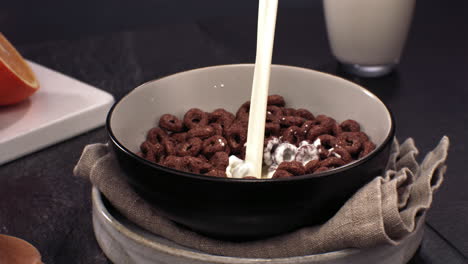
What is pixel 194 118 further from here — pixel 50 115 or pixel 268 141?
pixel 50 115

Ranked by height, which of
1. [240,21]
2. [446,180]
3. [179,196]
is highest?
[179,196]

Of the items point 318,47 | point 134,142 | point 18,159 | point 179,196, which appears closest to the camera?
point 179,196

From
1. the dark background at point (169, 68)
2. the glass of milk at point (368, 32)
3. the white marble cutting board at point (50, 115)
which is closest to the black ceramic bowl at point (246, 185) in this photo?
the dark background at point (169, 68)

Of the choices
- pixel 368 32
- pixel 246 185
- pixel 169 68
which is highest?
pixel 246 185

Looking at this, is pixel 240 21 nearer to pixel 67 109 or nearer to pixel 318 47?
pixel 318 47

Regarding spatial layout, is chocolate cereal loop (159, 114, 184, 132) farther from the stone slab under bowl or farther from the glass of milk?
the glass of milk

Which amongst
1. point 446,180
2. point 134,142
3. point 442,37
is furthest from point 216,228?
point 442,37

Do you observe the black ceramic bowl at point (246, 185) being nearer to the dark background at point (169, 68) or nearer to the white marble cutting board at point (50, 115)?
the dark background at point (169, 68)

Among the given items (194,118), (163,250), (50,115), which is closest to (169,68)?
(50,115)
